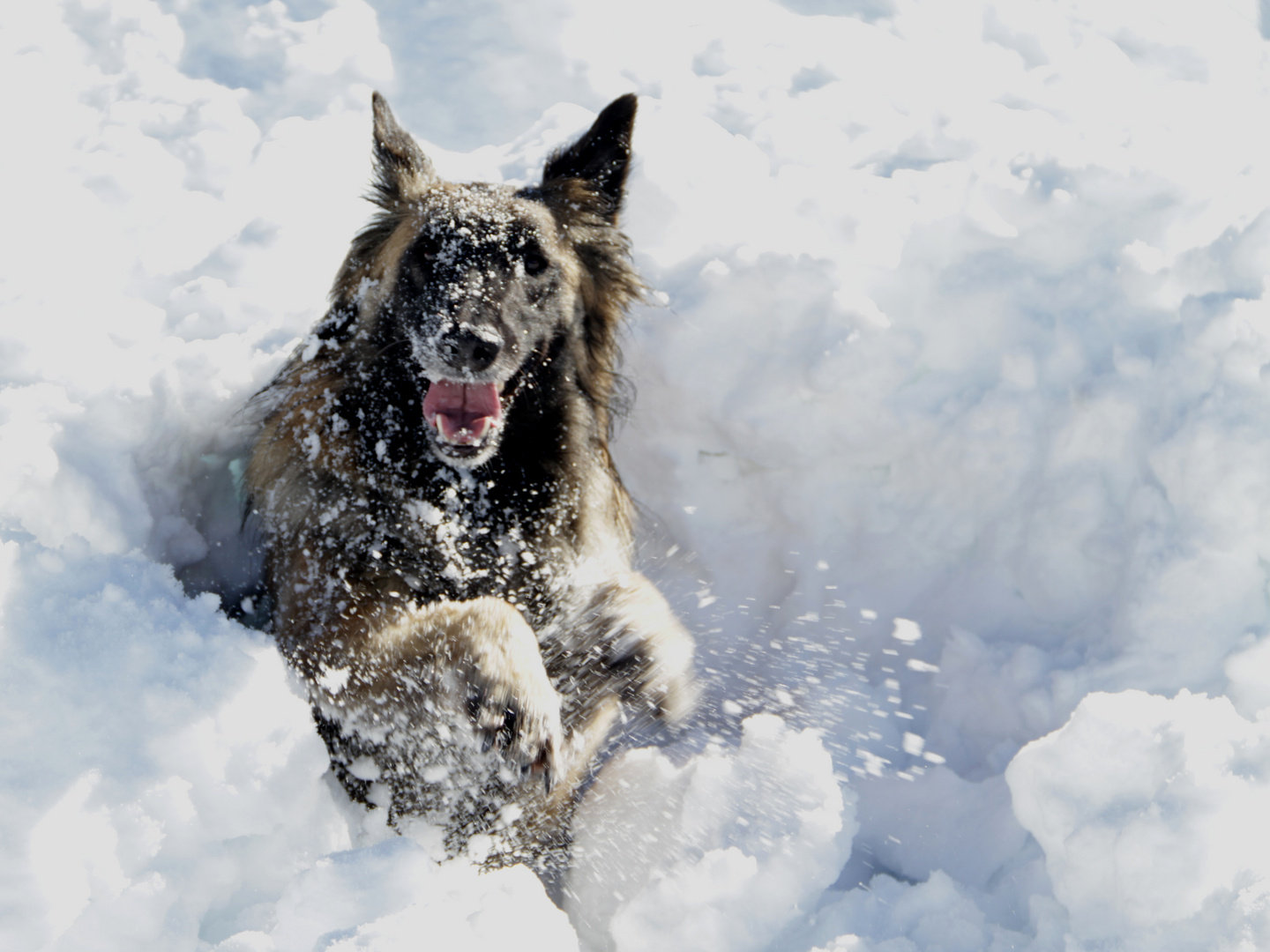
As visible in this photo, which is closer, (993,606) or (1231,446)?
(1231,446)

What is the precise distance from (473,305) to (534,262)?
38 cm

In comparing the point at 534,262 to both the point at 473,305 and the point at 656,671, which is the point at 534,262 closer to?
the point at 473,305

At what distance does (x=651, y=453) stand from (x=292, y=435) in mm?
1865

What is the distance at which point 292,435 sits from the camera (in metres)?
2.93

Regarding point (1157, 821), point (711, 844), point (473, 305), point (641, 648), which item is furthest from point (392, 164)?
point (1157, 821)

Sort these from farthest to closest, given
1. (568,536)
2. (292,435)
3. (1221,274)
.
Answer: (1221,274) → (568,536) → (292,435)

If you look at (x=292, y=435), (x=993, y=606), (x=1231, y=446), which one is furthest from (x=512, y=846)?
(x=1231, y=446)

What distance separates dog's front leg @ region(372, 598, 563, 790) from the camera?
2.28 meters

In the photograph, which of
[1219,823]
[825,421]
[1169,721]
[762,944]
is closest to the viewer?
[1219,823]

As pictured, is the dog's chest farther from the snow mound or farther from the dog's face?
the snow mound

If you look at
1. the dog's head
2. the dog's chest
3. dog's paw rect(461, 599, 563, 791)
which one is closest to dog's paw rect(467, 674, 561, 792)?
dog's paw rect(461, 599, 563, 791)

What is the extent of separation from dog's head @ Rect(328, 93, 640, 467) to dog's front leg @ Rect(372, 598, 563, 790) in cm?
62

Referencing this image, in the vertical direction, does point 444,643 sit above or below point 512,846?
above

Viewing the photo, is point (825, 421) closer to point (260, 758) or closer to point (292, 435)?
point (292, 435)
